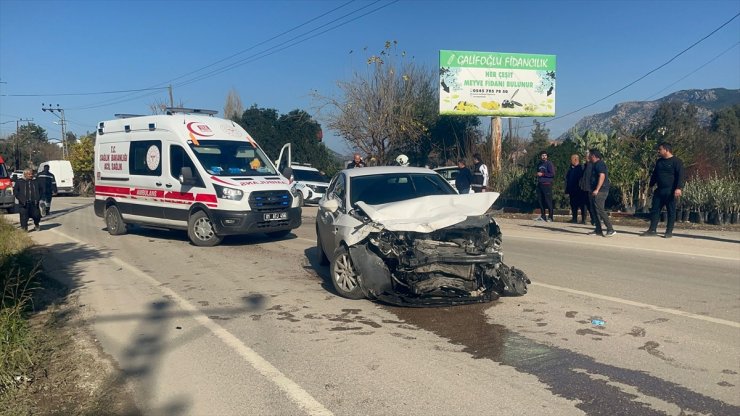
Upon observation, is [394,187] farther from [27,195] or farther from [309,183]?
[309,183]

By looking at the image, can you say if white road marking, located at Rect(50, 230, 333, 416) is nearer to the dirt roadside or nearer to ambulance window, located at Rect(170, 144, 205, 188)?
the dirt roadside

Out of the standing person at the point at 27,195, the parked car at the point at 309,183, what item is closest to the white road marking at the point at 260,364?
the standing person at the point at 27,195

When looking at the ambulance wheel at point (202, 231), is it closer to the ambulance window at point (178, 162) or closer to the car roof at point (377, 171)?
the ambulance window at point (178, 162)

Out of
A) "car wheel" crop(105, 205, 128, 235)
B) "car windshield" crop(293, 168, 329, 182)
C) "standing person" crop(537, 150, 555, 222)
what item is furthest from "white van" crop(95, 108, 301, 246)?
"car windshield" crop(293, 168, 329, 182)

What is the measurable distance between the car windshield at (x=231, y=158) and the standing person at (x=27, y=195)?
6241 mm

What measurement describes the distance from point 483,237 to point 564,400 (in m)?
2.60

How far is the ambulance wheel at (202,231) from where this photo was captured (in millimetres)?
11922

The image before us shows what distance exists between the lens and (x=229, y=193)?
37.6 ft

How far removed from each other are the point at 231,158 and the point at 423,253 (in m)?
7.13

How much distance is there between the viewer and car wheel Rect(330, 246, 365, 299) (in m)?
7.04

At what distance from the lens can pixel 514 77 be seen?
26.3 m

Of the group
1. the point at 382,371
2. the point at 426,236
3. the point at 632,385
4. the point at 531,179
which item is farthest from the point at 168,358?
the point at 531,179

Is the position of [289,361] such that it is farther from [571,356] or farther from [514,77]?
[514,77]

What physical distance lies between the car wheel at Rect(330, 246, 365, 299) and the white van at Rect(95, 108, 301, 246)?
464 cm
